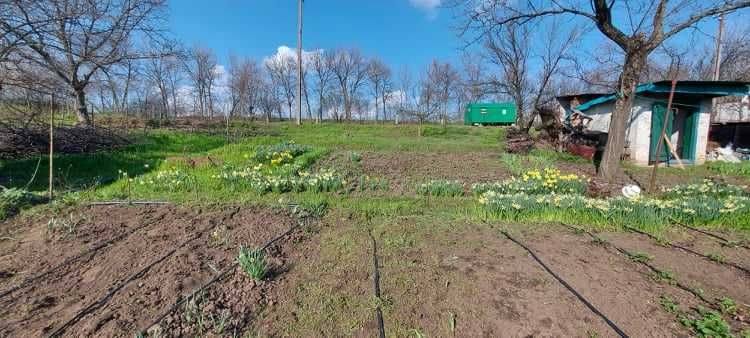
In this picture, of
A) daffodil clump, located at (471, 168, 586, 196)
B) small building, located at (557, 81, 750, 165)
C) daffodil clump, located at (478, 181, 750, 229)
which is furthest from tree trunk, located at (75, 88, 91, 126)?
small building, located at (557, 81, 750, 165)

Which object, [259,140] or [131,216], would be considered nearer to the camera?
[131,216]

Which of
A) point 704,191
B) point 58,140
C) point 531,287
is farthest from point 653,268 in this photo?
point 58,140

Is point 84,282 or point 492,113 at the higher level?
point 492,113

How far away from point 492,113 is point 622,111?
76.4 feet

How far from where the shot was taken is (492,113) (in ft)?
98.9

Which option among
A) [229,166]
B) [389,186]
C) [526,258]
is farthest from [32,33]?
[526,258]

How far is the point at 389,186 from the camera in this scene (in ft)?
21.4

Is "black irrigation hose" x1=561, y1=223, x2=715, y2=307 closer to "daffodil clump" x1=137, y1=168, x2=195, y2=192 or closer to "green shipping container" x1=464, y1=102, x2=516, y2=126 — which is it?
"daffodil clump" x1=137, y1=168, x2=195, y2=192

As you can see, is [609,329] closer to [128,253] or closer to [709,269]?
[709,269]

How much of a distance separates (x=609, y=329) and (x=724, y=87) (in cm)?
1241

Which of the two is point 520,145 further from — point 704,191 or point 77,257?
point 77,257

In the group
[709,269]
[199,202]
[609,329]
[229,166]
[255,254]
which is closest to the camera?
[609,329]

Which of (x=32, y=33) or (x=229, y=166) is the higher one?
(x=32, y=33)

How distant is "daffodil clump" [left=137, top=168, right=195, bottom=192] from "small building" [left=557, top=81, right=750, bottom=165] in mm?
12043
